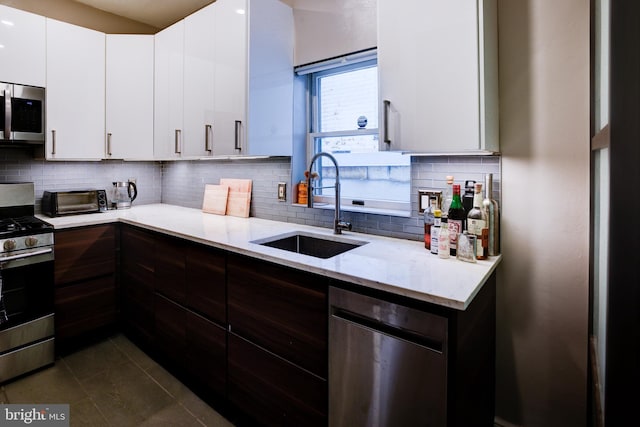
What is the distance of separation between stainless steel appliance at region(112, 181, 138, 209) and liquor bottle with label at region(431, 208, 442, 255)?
2850 mm

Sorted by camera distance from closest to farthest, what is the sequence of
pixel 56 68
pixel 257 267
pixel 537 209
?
pixel 537 209 < pixel 257 267 < pixel 56 68

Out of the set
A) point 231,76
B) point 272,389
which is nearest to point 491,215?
point 272,389

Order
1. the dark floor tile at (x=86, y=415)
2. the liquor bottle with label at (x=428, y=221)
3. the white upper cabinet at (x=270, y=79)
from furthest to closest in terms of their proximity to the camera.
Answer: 1. the white upper cabinet at (x=270, y=79)
2. the dark floor tile at (x=86, y=415)
3. the liquor bottle with label at (x=428, y=221)

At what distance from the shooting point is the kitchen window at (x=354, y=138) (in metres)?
2.10

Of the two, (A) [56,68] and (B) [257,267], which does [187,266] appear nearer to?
(B) [257,267]

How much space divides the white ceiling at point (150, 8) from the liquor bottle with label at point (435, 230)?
8.93 ft

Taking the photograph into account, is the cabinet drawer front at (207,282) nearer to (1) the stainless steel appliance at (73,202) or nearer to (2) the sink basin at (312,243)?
(2) the sink basin at (312,243)

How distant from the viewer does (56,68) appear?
2654 millimetres

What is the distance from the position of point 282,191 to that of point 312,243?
54 cm

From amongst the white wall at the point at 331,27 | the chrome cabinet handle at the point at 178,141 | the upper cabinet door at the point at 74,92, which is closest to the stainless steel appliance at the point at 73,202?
the upper cabinet door at the point at 74,92

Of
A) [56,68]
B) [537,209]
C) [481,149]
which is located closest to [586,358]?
[537,209]

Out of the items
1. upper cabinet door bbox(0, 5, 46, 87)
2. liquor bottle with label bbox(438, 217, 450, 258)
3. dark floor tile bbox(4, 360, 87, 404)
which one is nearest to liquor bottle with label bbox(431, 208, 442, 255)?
liquor bottle with label bbox(438, 217, 450, 258)

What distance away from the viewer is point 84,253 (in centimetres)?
254

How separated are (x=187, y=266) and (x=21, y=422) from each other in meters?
1.15
